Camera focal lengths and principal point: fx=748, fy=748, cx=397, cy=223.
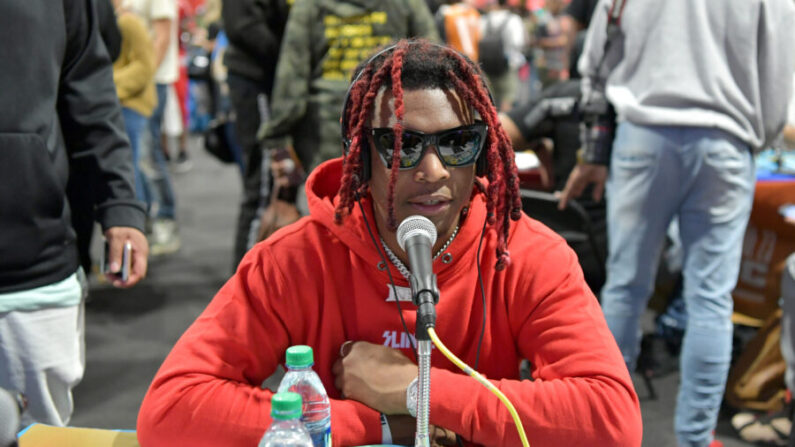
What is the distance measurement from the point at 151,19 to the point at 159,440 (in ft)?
13.9

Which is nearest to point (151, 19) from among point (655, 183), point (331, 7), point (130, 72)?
point (130, 72)

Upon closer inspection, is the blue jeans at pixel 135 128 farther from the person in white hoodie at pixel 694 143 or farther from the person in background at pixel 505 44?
the person in white hoodie at pixel 694 143

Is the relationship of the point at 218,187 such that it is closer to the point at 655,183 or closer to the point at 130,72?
the point at 130,72

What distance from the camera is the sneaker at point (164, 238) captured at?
5.17m

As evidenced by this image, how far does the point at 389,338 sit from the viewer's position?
59.1 inches

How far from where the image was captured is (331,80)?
125 inches

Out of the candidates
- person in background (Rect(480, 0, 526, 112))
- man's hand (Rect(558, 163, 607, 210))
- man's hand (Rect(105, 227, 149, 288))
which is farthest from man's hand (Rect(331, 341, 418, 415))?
person in background (Rect(480, 0, 526, 112))

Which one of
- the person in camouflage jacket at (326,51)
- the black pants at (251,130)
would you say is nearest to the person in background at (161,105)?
the black pants at (251,130)

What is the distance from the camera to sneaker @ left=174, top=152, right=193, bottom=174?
8523 millimetres

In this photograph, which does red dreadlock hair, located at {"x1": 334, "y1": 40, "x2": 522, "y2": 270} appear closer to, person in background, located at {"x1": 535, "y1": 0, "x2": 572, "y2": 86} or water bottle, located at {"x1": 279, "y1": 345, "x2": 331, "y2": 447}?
water bottle, located at {"x1": 279, "y1": 345, "x2": 331, "y2": 447}

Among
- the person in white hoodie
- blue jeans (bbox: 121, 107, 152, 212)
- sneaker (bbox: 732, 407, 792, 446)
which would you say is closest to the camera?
the person in white hoodie

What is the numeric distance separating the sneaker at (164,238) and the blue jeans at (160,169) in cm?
6

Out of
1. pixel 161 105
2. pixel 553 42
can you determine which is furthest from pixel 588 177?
pixel 553 42

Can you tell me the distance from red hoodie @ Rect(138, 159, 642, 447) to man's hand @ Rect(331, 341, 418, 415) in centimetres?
3
